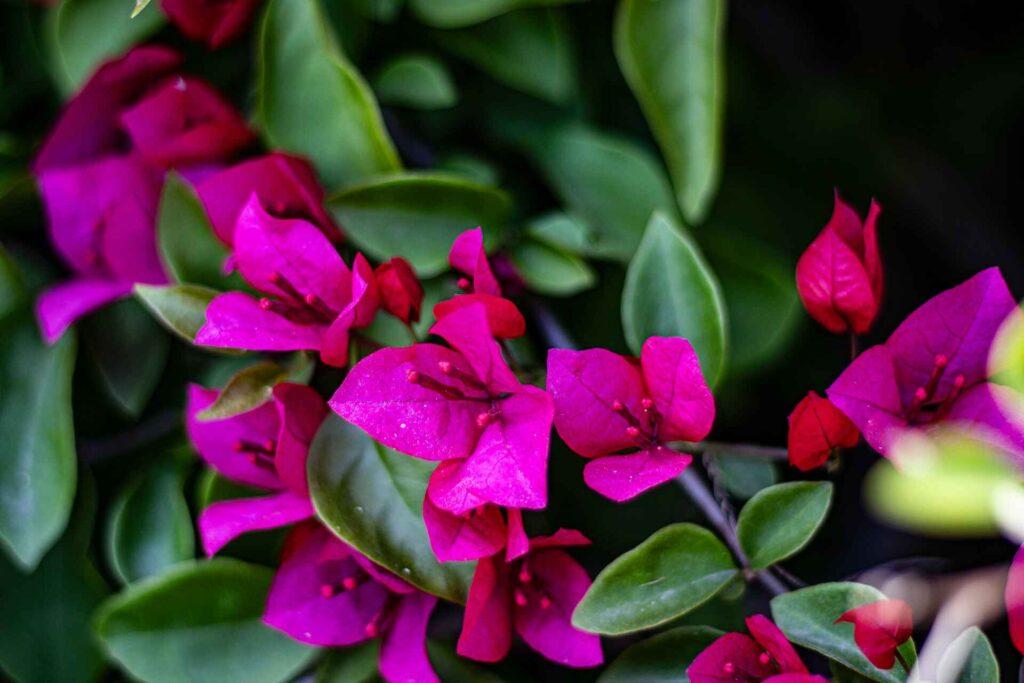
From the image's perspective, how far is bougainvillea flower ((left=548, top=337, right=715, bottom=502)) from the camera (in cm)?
48

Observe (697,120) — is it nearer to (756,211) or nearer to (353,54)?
(353,54)

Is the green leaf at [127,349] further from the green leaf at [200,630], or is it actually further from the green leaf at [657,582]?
the green leaf at [657,582]

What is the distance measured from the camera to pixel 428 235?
0.62 metres

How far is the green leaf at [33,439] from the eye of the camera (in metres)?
0.63

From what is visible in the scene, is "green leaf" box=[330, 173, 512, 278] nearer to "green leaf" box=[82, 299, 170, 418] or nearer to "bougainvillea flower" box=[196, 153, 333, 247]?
"bougainvillea flower" box=[196, 153, 333, 247]

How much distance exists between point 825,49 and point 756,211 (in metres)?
0.25

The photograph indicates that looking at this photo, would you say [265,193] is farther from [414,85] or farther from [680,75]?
[680,75]

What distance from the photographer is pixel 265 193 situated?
1.95ft

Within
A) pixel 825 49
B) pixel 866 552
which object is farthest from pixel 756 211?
pixel 866 552

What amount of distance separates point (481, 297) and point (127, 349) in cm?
32

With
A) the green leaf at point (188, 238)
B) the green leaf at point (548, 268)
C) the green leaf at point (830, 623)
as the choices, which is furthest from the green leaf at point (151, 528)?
the green leaf at point (830, 623)

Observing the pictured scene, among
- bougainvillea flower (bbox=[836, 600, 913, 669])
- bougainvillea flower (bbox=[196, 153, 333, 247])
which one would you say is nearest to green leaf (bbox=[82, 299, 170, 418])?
bougainvillea flower (bbox=[196, 153, 333, 247])

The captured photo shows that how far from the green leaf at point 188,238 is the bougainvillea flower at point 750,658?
35cm

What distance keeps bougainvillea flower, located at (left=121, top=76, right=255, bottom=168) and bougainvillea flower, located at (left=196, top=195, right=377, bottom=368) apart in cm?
13
